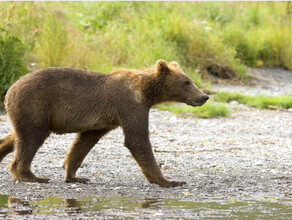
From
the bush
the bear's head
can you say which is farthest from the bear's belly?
the bush

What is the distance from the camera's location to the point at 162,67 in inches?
328

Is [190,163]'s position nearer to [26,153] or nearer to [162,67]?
[162,67]

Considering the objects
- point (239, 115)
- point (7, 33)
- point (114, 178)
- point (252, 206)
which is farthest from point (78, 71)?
point (239, 115)

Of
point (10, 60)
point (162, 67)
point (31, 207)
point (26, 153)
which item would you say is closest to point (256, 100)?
point (10, 60)

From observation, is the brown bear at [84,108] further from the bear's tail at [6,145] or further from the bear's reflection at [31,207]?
the bear's reflection at [31,207]

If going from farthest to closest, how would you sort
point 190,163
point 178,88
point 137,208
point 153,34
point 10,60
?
point 153,34 < point 10,60 < point 190,163 < point 178,88 < point 137,208

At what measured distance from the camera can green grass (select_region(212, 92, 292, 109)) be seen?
48.8 feet

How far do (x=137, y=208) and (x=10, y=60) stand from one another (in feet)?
21.6

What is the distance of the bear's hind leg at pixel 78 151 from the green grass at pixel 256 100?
6.96 m

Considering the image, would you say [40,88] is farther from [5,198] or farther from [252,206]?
[252,206]

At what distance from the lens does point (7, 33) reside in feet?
42.4

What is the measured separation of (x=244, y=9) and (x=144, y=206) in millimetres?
17448

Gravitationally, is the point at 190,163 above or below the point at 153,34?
below

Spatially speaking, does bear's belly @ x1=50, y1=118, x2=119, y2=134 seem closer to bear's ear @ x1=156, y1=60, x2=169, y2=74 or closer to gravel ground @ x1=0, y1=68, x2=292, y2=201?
gravel ground @ x1=0, y1=68, x2=292, y2=201
